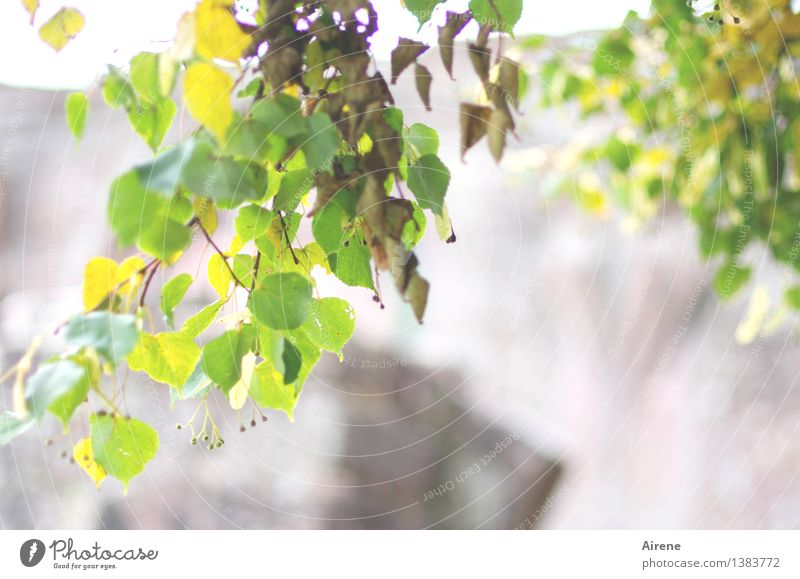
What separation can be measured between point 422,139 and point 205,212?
3.0 inches

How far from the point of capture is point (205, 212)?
9.5 inches

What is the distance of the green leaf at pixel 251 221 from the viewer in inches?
9.4

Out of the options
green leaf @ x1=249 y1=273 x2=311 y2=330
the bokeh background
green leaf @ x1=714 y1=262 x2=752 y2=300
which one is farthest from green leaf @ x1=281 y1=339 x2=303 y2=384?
the bokeh background

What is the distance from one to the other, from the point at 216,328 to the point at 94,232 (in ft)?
0.92

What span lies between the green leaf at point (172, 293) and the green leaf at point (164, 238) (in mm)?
41

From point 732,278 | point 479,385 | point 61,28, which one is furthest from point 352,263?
point 479,385

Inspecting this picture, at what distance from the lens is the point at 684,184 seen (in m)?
0.70

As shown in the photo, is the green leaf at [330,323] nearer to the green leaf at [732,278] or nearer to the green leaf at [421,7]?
the green leaf at [421,7]

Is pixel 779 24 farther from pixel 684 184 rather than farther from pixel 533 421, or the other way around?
pixel 533 421

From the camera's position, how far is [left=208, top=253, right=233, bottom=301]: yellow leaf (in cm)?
26
